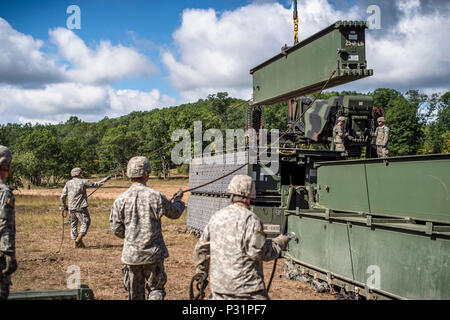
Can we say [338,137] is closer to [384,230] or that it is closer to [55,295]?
[384,230]

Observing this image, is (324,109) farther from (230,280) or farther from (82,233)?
(230,280)

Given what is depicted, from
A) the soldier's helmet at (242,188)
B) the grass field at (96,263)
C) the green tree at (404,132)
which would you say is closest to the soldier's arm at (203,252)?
the soldier's helmet at (242,188)

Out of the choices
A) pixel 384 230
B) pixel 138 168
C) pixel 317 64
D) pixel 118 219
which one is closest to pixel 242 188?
pixel 138 168

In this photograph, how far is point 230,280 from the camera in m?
3.65

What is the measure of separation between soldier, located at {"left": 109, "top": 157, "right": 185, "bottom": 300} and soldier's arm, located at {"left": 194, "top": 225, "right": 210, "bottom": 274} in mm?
910

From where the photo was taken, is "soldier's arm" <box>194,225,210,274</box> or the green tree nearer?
"soldier's arm" <box>194,225,210,274</box>

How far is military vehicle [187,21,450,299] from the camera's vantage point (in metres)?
5.30

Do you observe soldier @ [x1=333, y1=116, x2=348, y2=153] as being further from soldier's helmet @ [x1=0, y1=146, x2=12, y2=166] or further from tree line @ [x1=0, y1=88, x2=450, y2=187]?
tree line @ [x1=0, y1=88, x2=450, y2=187]

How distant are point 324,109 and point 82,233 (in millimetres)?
6985

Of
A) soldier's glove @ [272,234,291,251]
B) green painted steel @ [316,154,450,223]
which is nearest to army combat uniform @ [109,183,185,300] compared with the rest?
soldier's glove @ [272,234,291,251]

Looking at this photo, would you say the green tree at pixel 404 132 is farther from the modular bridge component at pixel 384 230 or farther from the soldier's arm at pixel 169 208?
the soldier's arm at pixel 169 208

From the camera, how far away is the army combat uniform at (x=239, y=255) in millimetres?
3625

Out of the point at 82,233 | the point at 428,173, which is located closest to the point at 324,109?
the point at 428,173

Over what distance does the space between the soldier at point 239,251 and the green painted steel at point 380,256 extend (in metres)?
2.12
